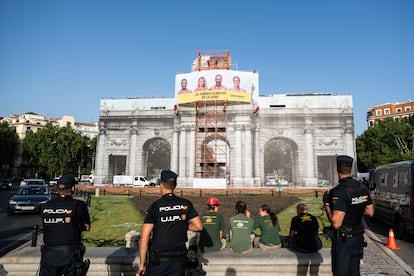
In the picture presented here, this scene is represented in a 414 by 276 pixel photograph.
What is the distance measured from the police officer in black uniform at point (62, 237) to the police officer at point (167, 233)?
1.19 m

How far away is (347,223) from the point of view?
392cm

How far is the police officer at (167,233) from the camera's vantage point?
10.9 ft

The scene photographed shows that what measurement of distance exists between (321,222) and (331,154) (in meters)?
26.2

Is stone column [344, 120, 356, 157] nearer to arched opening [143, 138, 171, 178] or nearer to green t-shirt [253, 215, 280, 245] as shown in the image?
arched opening [143, 138, 171, 178]

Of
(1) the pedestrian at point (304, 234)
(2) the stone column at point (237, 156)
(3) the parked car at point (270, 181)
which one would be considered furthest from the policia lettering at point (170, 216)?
(3) the parked car at point (270, 181)

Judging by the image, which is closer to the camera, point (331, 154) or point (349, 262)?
point (349, 262)

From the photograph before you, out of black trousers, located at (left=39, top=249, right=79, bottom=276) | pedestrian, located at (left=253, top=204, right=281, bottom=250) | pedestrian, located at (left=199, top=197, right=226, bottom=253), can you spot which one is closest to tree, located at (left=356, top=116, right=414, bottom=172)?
pedestrian, located at (left=253, top=204, right=281, bottom=250)

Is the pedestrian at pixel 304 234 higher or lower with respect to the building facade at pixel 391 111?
lower

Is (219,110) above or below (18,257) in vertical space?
above

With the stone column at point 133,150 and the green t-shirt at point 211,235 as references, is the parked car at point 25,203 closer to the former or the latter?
the green t-shirt at point 211,235

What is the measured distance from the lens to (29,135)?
58562 millimetres

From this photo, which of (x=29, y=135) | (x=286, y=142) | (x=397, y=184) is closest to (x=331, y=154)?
(x=286, y=142)

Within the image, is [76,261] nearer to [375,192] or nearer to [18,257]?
[18,257]

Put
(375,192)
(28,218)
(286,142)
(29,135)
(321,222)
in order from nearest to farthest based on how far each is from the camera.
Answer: (321,222), (375,192), (28,218), (286,142), (29,135)
